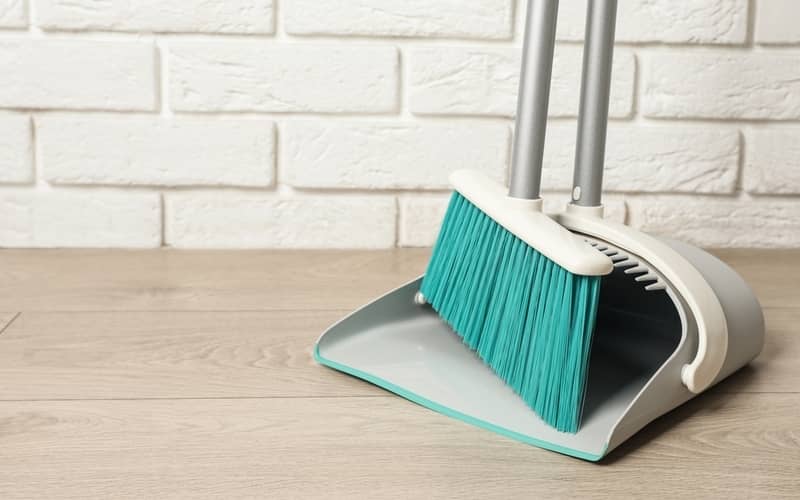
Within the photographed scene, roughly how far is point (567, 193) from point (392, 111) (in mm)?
259

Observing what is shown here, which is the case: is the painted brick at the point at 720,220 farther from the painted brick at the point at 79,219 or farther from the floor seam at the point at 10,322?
the floor seam at the point at 10,322

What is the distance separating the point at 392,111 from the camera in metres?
1.14

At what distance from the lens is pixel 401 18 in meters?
1.12

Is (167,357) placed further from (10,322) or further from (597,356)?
(597,356)

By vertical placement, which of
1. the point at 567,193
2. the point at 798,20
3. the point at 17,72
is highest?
the point at 798,20

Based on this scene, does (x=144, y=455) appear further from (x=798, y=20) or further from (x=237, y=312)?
(x=798, y=20)

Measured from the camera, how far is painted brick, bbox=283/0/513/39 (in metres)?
1.11

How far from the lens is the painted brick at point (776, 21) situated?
1.15 meters

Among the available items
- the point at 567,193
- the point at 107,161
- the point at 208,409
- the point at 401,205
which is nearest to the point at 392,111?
the point at 401,205

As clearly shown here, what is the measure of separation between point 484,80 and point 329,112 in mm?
205

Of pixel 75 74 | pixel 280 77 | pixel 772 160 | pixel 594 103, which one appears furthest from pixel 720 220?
pixel 75 74

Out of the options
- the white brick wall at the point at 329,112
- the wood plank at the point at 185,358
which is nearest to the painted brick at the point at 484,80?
the white brick wall at the point at 329,112

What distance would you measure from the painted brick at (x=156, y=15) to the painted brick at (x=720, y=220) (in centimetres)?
56

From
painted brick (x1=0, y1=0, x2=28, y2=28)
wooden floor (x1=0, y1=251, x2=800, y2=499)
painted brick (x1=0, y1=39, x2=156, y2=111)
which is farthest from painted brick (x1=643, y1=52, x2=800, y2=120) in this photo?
painted brick (x1=0, y1=0, x2=28, y2=28)
